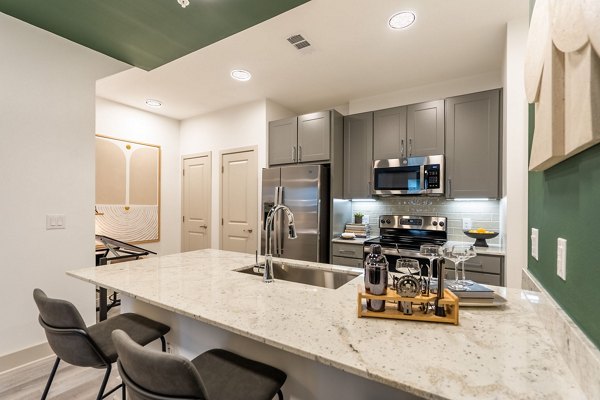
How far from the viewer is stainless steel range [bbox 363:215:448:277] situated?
9.82ft

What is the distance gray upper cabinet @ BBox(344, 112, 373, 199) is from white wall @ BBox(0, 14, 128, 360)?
2.55 m

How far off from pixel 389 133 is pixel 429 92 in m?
0.68

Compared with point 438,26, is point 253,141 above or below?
below

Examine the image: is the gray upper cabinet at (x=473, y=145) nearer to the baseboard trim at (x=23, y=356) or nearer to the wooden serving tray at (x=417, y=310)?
the wooden serving tray at (x=417, y=310)

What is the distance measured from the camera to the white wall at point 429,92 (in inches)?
121

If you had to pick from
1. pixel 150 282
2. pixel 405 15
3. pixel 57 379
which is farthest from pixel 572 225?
pixel 57 379

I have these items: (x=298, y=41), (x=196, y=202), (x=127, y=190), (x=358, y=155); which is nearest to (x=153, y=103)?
(x=127, y=190)

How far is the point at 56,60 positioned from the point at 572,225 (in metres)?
3.56

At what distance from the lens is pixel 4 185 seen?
2.22 meters

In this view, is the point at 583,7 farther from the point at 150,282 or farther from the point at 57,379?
the point at 57,379

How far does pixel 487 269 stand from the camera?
2.47 meters

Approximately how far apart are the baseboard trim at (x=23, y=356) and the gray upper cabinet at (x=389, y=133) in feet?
11.9

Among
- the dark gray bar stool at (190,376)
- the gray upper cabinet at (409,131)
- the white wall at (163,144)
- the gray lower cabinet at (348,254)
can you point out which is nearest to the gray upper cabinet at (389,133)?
the gray upper cabinet at (409,131)

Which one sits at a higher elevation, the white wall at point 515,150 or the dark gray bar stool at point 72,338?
the white wall at point 515,150
